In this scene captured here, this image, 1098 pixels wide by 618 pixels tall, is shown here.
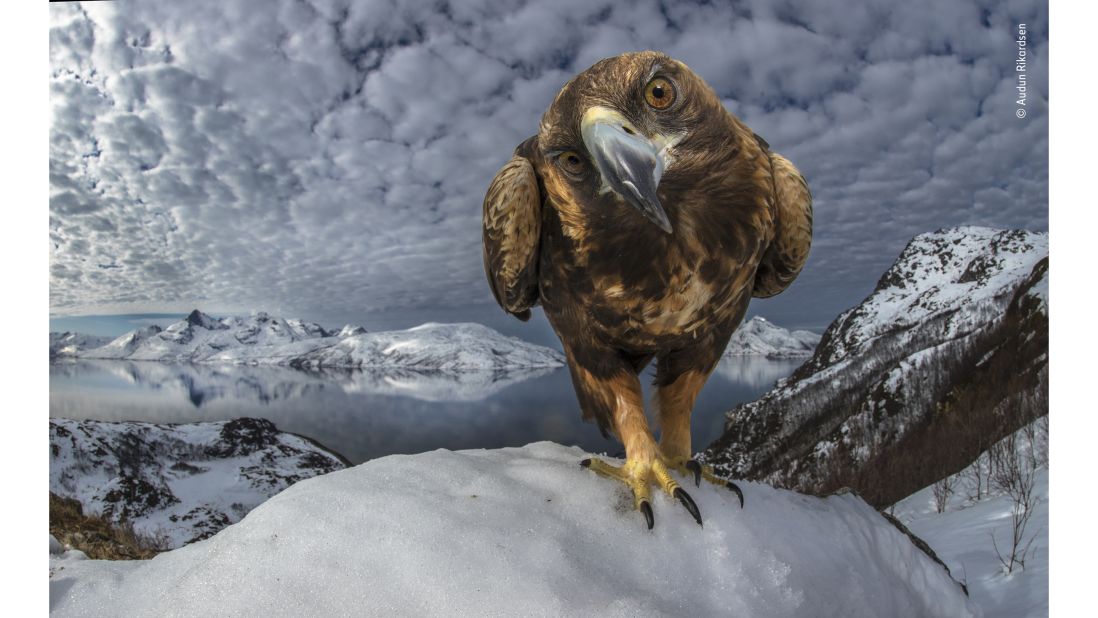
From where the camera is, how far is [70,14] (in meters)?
3.42

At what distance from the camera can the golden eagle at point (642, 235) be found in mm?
1373

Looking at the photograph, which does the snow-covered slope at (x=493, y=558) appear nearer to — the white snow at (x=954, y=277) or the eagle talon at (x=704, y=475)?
the eagle talon at (x=704, y=475)

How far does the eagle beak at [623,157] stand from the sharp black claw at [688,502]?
0.93 metres

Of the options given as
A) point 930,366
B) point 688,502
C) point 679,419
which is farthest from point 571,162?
point 930,366

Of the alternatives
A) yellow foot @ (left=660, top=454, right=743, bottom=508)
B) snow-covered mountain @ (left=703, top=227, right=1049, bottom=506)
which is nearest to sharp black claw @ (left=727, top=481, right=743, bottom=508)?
yellow foot @ (left=660, top=454, right=743, bottom=508)

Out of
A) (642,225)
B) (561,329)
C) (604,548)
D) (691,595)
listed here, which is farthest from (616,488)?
(642,225)

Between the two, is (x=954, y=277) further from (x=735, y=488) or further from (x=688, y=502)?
(x=688, y=502)

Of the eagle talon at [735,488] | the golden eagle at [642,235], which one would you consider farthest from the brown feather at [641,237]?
the eagle talon at [735,488]

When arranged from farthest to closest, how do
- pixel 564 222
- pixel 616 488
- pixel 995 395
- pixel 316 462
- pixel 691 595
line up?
pixel 316 462, pixel 995 395, pixel 616 488, pixel 564 222, pixel 691 595

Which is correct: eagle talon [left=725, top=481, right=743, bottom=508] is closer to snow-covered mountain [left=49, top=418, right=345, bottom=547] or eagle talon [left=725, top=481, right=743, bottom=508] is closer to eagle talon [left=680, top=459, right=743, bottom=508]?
eagle talon [left=680, top=459, right=743, bottom=508]

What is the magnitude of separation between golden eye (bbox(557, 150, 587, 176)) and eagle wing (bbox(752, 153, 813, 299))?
750mm

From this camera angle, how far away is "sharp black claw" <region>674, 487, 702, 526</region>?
1706mm

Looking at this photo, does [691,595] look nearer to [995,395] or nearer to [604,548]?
[604,548]

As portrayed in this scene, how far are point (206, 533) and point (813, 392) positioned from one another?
5.67 metres
